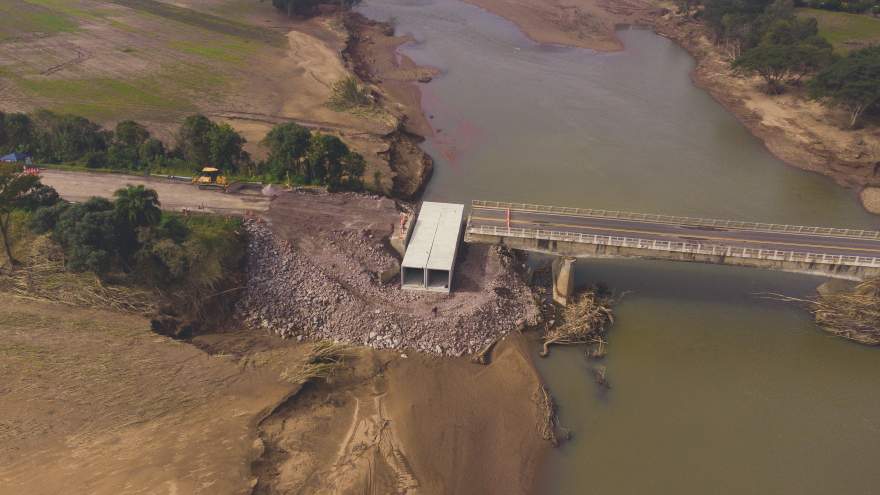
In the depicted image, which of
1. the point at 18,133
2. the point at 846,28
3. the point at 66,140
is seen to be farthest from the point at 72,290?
the point at 846,28

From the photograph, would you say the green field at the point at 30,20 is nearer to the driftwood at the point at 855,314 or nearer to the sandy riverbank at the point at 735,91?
the sandy riverbank at the point at 735,91

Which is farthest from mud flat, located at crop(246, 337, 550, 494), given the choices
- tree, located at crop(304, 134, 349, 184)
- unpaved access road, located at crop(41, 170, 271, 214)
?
tree, located at crop(304, 134, 349, 184)

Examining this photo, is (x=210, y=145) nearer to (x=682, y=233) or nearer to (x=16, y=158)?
(x=16, y=158)

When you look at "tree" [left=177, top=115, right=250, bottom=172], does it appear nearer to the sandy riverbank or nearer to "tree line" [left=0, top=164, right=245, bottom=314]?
"tree line" [left=0, top=164, right=245, bottom=314]

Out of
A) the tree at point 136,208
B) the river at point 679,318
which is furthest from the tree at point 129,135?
the river at point 679,318

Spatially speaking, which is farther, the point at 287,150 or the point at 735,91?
the point at 735,91

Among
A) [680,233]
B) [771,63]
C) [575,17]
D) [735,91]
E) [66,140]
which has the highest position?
[575,17]
